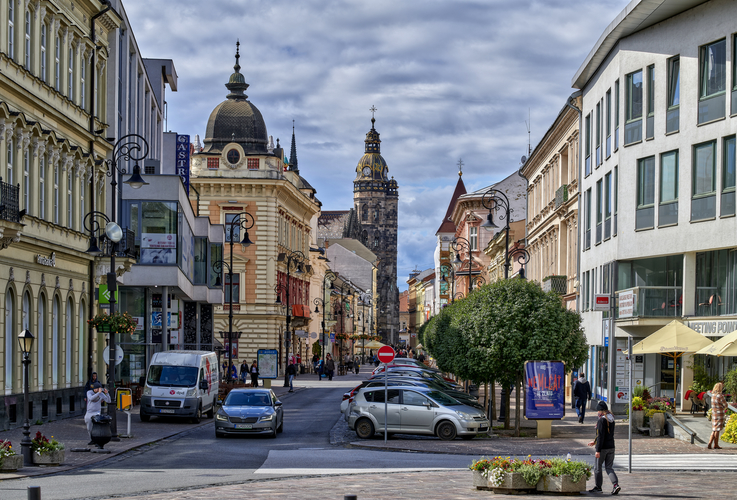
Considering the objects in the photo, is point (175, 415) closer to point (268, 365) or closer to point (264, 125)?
point (268, 365)

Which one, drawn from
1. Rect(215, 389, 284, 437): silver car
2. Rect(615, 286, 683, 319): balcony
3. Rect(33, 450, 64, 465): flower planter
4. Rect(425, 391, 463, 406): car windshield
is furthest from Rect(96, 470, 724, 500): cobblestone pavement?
Rect(615, 286, 683, 319): balcony

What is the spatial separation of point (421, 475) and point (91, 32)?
76.6ft

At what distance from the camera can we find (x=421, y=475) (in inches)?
729

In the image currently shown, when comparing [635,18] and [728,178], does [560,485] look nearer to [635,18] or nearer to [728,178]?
[728,178]

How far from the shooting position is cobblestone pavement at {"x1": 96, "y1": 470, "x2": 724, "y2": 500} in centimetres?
1539

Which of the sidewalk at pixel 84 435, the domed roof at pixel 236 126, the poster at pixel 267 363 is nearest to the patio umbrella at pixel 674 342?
the sidewalk at pixel 84 435

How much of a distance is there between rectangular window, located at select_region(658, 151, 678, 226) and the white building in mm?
32

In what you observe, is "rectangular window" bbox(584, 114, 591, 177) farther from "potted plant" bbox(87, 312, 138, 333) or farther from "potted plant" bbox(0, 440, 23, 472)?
"potted plant" bbox(0, 440, 23, 472)

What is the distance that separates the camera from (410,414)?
26969mm

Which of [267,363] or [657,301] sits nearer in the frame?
[657,301]

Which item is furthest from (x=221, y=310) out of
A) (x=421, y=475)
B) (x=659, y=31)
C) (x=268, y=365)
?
(x=421, y=475)

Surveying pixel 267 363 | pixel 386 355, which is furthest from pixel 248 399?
pixel 267 363

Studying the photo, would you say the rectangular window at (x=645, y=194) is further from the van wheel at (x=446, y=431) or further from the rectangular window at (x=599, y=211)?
the van wheel at (x=446, y=431)

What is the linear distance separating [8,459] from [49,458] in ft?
4.61
